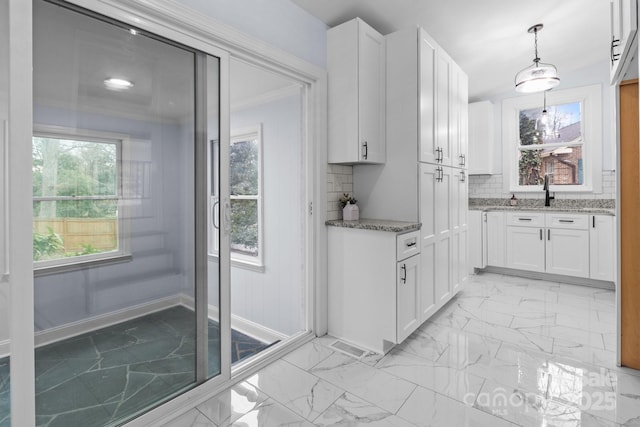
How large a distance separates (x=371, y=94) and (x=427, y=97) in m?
0.48

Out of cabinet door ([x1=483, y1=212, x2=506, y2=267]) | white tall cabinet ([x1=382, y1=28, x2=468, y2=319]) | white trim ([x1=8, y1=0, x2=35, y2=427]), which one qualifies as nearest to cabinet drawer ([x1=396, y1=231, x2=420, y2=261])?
white tall cabinet ([x1=382, y1=28, x2=468, y2=319])

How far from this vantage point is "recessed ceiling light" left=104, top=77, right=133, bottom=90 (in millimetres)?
1509

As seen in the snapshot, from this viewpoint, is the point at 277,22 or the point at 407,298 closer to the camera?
the point at 277,22

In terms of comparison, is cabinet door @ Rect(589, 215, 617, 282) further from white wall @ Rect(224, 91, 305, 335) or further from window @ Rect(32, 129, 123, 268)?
window @ Rect(32, 129, 123, 268)

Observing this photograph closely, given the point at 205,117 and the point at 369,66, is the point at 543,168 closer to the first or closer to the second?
the point at 369,66

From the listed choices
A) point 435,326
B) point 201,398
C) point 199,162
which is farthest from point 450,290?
point 199,162

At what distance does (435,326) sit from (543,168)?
333 centimetres

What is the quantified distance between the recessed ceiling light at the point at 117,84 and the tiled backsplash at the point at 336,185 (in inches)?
60.0

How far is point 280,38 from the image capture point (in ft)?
7.43

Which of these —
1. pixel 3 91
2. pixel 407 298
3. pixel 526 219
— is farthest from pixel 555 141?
pixel 3 91

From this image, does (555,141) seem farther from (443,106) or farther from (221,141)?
(221,141)

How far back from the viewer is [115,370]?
5.14 ft

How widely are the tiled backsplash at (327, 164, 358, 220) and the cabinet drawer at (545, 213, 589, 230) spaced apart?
9.44 feet

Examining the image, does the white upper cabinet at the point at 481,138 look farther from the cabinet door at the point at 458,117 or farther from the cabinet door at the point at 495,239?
the cabinet door at the point at 458,117
